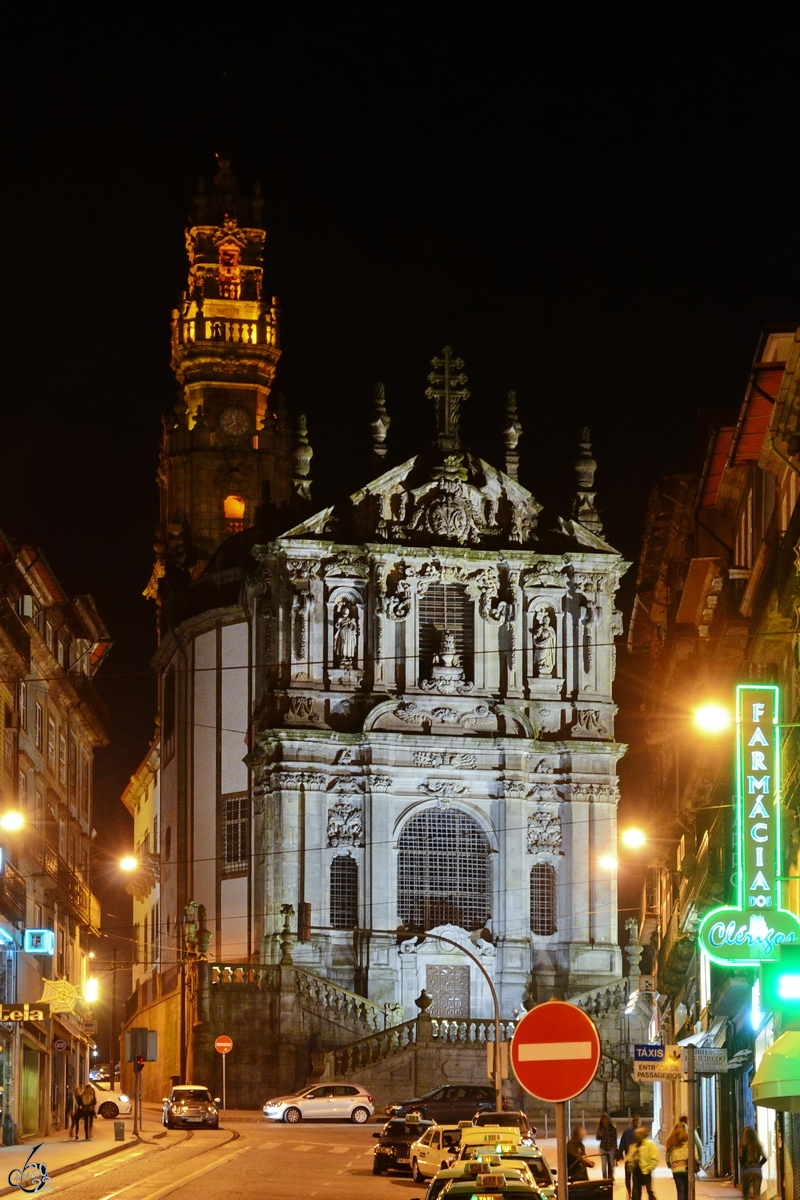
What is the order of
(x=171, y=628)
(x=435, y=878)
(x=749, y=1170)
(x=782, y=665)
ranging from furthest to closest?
(x=171, y=628) → (x=435, y=878) → (x=782, y=665) → (x=749, y=1170)

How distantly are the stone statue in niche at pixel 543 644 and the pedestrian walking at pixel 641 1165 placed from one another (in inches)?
1951

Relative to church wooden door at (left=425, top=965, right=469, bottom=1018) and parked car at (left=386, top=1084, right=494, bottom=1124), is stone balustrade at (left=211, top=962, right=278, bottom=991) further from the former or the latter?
parked car at (left=386, top=1084, right=494, bottom=1124)

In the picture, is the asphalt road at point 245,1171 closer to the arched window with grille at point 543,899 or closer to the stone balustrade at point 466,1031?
the stone balustrade at point 466,1031

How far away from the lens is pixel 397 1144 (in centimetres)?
4278

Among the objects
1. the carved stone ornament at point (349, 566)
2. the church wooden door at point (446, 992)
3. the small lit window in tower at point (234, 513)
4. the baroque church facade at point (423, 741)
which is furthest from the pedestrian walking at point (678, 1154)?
the small lit window in tower at point (234, 513)

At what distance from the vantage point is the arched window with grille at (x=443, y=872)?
80.4m

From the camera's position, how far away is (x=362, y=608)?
82.1m

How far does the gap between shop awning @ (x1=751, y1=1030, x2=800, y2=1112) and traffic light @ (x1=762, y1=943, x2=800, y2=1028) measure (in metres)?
3.56

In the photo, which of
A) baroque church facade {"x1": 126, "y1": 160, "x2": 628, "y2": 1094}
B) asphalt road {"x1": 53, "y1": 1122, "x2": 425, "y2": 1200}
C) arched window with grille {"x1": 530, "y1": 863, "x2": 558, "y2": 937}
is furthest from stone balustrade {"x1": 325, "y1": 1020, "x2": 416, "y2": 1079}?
arched window with grille {"x1": 530, "y1": 863, "x2": 558, "y2": 937}

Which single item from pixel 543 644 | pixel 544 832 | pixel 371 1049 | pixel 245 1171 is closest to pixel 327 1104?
pixel 371 1049

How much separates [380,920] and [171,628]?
63.0ft

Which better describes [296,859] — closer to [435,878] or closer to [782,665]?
[435,878]

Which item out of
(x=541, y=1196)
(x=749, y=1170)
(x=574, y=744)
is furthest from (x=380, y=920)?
(x=541, y=1196)

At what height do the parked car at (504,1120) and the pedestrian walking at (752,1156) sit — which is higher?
the parked car at (504,1120)
